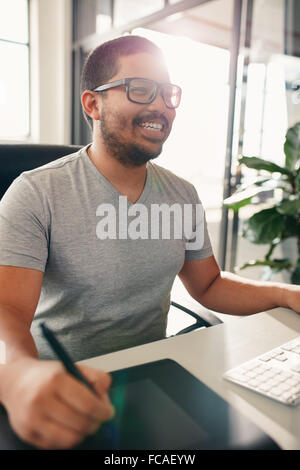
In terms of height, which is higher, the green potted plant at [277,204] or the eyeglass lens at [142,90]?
the eyeglass lens at [142,90]

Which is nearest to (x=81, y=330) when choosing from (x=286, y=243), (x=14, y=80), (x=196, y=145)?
(x=286, y=243)

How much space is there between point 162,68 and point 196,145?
76.3 inches

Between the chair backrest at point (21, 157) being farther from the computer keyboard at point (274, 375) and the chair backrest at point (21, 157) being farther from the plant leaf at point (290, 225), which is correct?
the plant leaf at point (290, 225)

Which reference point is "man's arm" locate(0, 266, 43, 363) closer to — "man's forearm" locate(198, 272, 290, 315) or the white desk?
the white desk

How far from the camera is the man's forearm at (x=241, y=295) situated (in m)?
1.02

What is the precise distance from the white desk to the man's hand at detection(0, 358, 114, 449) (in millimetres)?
212

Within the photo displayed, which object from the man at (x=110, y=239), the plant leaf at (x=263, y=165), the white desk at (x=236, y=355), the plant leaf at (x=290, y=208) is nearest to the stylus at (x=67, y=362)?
the white desk at (x=236, y=355)

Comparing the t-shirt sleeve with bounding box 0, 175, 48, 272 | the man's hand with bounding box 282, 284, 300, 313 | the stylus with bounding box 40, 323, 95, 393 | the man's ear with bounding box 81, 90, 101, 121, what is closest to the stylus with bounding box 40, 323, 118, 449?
the stylus with bounding box 40, 323, 95, 393

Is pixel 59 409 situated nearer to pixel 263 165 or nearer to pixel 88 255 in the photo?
pixel 88 255

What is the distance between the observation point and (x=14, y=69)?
13.3 ft

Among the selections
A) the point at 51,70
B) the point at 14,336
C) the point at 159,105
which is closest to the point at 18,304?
the point at 14,336

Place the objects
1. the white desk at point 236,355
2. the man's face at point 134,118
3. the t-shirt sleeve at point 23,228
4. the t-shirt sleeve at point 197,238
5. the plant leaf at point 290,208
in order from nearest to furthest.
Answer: the white desk at point 236,355
the t-shirt sleeve at point 23,228
the man's face at point 134,118
the t-shirt sleeve at point 197,238
the plant leaf at point 290,208

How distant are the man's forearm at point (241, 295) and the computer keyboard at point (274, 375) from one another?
272 millimetres

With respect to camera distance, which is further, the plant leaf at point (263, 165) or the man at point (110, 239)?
the plant leaf at point (263, 165)
